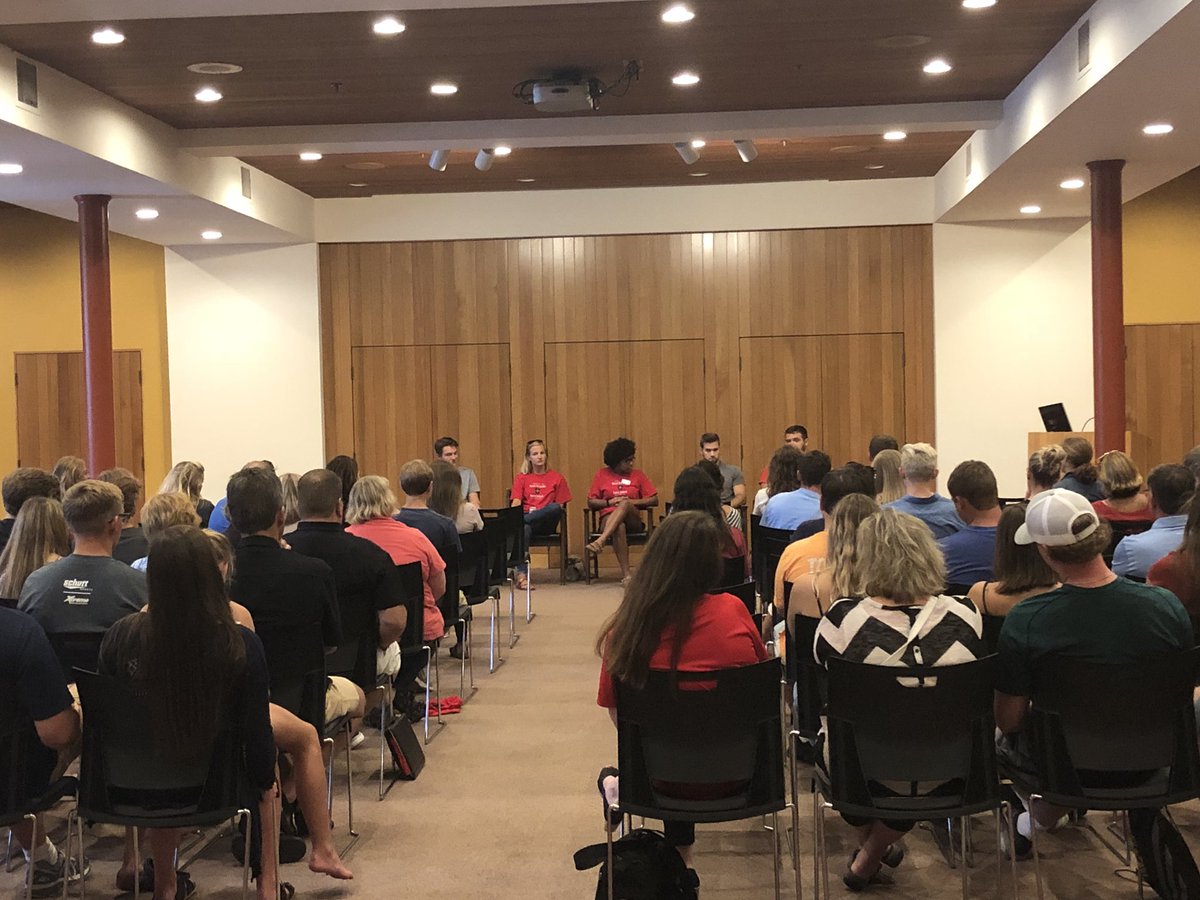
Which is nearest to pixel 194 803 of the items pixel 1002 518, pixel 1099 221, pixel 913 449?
pixel 1002 518

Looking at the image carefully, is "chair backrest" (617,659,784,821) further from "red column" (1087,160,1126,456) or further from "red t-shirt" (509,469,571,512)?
"red t-shirt" (509,469,571,512)

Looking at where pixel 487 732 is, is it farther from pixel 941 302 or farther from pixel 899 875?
pixel 941 302

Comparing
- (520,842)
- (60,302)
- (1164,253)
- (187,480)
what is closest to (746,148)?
(1164,253)

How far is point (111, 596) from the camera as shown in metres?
4.26

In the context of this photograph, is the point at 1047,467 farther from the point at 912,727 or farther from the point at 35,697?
the point at 35,697

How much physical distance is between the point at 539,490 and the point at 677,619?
7.95 m

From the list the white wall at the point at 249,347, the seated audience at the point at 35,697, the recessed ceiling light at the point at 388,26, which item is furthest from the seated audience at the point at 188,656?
the white wall at the point at 249,347

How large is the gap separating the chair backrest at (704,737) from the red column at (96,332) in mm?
7186

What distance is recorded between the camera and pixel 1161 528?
16.3 ft

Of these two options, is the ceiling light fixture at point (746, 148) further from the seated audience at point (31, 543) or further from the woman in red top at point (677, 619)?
the woman in red top at point (677, 619)

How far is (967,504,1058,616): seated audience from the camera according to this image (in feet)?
13.1

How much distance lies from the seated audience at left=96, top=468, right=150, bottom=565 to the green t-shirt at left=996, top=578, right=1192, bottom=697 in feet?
11.3

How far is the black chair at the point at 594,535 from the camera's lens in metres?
11.2

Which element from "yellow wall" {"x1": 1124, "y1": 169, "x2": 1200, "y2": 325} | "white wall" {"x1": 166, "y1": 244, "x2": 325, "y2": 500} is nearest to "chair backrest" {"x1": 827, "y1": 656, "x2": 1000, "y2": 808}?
"white wall" {"x1": 166, "y1": 244, "x2": 325, "y2": 500}
